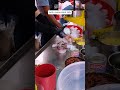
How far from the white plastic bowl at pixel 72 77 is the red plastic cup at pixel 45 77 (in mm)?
21

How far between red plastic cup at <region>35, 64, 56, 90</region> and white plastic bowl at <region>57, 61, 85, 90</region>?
0.02 m

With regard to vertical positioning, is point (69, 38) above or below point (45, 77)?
above

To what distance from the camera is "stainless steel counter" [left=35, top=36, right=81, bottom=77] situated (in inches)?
25.4

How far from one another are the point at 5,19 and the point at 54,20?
25 cm

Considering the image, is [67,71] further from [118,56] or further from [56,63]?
[118,56]

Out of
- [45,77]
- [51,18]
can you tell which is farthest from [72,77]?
[51,18]

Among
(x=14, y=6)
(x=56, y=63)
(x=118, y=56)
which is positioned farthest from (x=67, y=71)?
(x=14, y=6)

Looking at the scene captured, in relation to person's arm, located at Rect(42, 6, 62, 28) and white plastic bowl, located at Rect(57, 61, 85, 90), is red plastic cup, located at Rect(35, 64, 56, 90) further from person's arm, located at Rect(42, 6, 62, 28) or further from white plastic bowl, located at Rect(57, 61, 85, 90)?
person's arm, located at Rect(42, 6, 62, 28)

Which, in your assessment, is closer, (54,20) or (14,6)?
(54,20)

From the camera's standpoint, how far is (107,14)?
1.86 ft

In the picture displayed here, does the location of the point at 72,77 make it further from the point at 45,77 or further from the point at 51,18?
the point at 51,18

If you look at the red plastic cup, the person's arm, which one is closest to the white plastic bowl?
the red plastic cup

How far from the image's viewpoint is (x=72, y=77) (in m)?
0.64

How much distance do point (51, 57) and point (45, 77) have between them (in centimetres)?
7
